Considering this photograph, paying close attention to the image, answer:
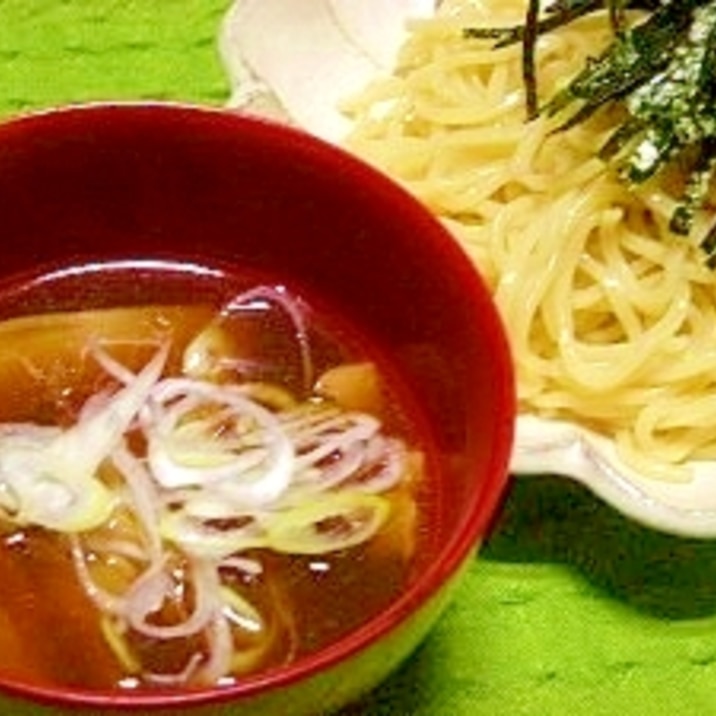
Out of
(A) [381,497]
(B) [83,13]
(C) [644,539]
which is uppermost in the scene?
(B) [83,13]

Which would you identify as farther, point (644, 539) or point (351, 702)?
point (644, 539)

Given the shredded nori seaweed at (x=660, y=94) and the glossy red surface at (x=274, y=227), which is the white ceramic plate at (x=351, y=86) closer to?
the glossy red surface at (x=274, y=227)

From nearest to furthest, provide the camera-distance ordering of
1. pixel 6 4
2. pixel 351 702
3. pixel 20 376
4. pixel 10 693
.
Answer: pixel 10 693, pixel 351 702, pixel 20 376, pixel 6 4

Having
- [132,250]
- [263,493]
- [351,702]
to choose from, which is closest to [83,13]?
[132,250]

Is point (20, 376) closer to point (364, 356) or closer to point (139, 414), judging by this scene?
point (139, 414)

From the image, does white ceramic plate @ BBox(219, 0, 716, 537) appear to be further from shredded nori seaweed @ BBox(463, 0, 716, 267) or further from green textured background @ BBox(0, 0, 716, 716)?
shredded nori seaweed @ BBox(463, 0, 716, 267)

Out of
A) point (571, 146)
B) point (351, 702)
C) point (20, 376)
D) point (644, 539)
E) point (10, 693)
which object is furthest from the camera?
point (571, 146)

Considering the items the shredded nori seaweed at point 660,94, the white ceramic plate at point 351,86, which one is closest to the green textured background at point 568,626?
the white ceramic plate at point 351,86

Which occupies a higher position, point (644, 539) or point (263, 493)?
point (263, 493)
